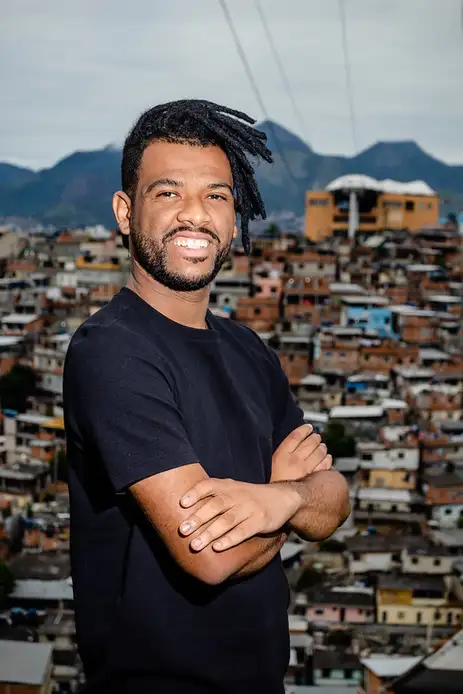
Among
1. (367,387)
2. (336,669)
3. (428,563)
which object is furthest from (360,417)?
(336,669)

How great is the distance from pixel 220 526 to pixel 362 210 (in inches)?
1197

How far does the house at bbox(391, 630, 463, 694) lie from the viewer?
17.5 ft

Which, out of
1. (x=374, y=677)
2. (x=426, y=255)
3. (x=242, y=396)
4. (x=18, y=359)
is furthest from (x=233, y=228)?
(x=426, y=255)

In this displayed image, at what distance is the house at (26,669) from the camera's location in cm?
586

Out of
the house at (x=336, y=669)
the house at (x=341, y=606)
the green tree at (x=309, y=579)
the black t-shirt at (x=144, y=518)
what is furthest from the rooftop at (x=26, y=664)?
the black t-shirt at (x=144, y=518)

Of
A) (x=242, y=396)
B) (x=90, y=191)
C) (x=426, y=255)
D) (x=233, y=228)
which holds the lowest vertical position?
(x=242, y=396)

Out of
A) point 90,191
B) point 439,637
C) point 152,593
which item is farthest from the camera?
point 90,191

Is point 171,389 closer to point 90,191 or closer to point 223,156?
point 223,156

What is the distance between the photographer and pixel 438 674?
5602 mm

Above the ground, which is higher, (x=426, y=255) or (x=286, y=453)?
(x=426, y=255)

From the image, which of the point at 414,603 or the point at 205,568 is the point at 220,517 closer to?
the point at 205,568

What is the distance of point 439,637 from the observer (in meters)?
10.3

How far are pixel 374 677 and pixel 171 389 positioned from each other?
7.91 metres

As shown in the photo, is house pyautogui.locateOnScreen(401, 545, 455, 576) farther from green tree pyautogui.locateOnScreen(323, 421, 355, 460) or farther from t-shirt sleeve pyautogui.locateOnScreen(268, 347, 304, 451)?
t-shirt sleeve pyautogui.locateOnScreen(268, 347, 304, 451)
